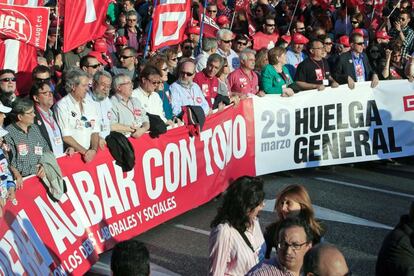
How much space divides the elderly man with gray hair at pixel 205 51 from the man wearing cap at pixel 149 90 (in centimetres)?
297

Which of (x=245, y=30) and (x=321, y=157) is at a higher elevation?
(x=245, y=30)

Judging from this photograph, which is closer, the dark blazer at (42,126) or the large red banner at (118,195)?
the large red banner at (118,195)

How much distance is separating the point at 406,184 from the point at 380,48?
4.31 m

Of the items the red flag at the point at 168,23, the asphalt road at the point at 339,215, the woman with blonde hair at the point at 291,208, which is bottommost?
the asphalt road at the point at 339,215

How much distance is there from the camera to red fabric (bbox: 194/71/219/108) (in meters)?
12.2

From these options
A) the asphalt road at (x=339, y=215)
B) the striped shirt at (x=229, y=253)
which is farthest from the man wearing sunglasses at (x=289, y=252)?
the asphalt road at (x=339, y=215)

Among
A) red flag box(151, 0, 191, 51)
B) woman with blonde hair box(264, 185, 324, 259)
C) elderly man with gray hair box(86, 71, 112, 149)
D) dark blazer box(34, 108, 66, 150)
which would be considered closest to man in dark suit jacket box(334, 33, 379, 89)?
red flag box(151, 0, 191, 51)

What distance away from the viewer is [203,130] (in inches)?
440

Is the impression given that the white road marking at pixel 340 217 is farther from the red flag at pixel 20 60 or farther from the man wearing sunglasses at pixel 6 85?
the man wearing sunglasses at pixel 6 85

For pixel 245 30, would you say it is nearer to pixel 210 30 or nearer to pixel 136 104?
pixel 210 30

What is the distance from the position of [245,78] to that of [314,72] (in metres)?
1.35

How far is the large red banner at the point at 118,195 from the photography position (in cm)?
752

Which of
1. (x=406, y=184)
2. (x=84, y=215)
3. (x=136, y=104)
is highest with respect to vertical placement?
(x=136, y=104)

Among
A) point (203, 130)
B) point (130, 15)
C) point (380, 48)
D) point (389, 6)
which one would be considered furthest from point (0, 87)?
point (389, 6)
